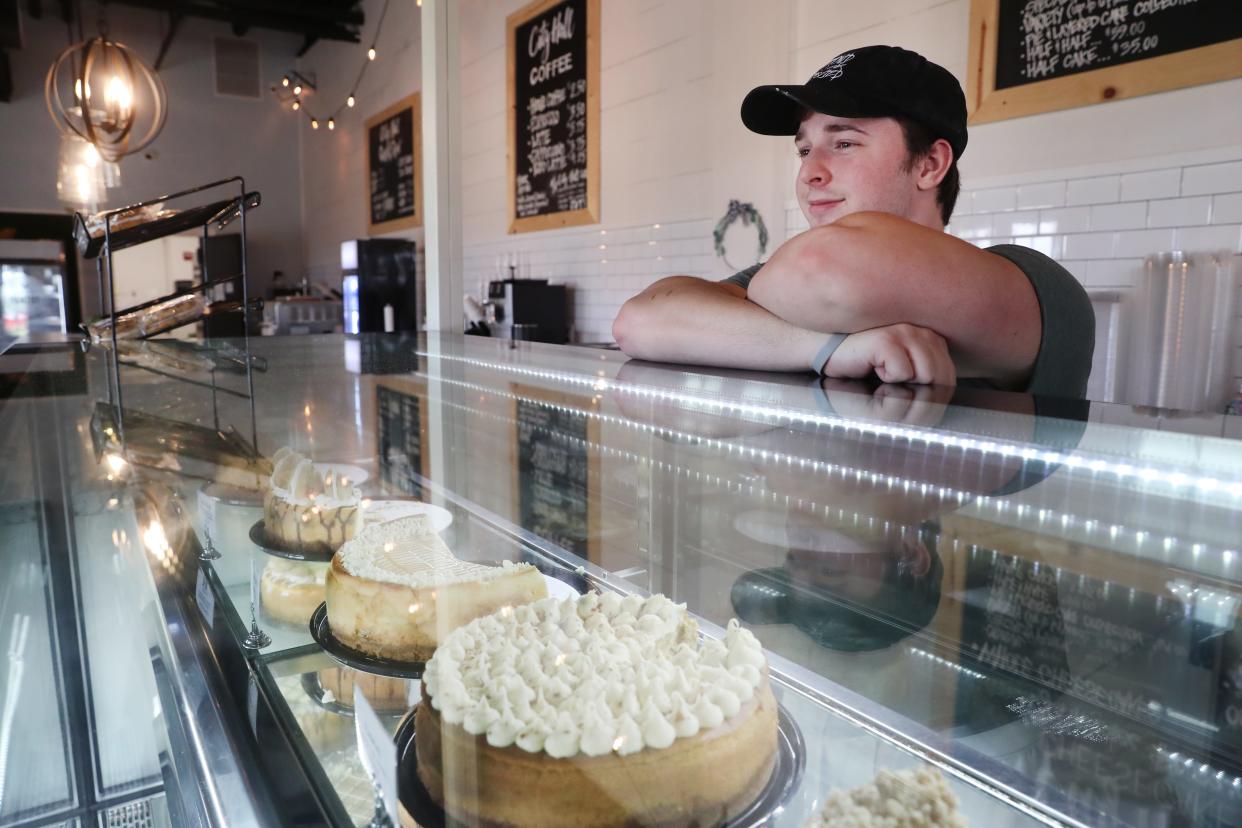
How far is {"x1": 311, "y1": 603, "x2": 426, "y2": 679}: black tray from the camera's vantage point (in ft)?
2.16

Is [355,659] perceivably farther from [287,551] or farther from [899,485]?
[899,485]

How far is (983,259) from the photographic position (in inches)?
42.3

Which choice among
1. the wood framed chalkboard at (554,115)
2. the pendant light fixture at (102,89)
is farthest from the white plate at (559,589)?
the wood framed chalkboard at (554,115)

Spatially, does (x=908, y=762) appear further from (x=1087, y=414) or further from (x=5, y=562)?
(x=5, y=562)

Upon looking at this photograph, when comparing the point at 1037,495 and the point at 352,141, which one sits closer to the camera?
the point at 1037,495

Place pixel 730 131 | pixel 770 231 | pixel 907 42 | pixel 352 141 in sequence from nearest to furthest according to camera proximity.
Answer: pixel 907 42, pixel 770 231, pixel 730 131, pixel 352 141

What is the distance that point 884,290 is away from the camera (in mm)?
1021

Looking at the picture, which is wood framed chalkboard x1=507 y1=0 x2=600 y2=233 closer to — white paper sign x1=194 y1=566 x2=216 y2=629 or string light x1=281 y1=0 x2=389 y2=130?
string light x1=281 y1=0 x2=389 y2=130

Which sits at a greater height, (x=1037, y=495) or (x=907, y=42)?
(x=907, y=42)

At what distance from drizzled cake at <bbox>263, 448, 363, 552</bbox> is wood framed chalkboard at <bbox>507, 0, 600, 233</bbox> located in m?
4.08

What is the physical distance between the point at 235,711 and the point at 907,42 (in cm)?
318

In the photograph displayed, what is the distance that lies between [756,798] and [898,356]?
0.57 meters

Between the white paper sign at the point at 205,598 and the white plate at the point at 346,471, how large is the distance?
6.8 inches

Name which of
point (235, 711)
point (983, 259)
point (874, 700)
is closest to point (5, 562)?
point (235, 711)
